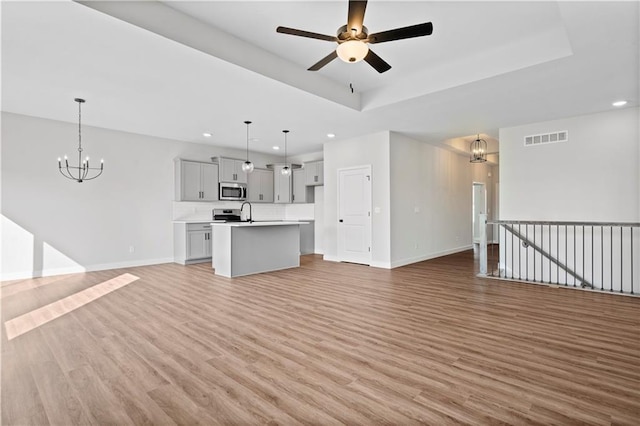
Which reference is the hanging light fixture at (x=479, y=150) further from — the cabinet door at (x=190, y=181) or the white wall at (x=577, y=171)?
the cabinet door at (x=190, y=181)

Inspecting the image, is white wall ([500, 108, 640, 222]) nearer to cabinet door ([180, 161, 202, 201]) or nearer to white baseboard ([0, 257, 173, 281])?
cabinet door ([180, 161, 202, 201])

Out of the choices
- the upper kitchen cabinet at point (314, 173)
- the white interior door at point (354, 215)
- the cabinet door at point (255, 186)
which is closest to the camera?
the white interior door at point (354, 215)

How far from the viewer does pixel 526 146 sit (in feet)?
20.1

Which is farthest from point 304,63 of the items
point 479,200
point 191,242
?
point 479,200

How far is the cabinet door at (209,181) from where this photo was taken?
25.5 feet

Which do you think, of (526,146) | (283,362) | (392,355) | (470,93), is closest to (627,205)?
(526,146)

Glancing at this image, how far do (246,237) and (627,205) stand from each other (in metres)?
6.40

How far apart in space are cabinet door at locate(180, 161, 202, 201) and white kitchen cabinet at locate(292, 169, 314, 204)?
8.98 ft

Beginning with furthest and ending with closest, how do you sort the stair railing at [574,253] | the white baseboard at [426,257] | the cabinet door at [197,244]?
1. the cabinet door at [197,244]
2. the white baseboard at [426,257]
3. the stair railing at [574,253]

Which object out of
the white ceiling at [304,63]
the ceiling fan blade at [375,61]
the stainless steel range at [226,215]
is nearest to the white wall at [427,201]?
the white ceiling at [304,63]

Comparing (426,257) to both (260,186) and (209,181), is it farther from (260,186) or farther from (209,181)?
(209,181)

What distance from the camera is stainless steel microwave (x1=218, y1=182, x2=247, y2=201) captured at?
8.16 meters

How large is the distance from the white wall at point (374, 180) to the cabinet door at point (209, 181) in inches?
115

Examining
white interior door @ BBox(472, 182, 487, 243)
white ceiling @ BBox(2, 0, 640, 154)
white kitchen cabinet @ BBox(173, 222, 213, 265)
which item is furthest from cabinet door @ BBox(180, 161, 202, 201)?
white interior door @ BBox(472, 182, 487, 243)
